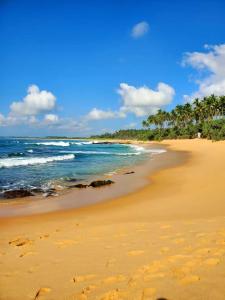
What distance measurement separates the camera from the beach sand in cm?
420

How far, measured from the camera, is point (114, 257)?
541 centimetres

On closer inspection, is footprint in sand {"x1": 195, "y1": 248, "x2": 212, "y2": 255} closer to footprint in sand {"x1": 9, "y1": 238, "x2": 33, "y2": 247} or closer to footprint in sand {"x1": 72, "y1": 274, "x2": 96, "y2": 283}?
footprint in sand {"x1": 72, "y1": 274, "x2": 96, "y2": 283}

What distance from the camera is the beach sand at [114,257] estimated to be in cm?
420

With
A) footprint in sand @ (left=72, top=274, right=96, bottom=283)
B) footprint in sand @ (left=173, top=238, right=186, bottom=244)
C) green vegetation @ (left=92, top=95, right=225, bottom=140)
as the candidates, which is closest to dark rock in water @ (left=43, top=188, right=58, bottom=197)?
footprint in sand @ (left=173, top=238, right=186, bottom=244)

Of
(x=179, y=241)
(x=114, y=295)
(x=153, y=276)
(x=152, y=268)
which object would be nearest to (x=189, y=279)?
(x=153, y=276)

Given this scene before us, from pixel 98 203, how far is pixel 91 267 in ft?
24.1

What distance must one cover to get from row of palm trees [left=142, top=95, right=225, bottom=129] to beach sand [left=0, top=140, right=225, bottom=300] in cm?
8375

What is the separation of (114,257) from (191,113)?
10185cm

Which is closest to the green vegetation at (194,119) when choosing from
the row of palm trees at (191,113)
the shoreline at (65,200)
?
the row of palm trees at (191,113)

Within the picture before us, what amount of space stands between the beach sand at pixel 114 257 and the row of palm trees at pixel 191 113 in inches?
3297

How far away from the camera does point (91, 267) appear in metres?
5.04

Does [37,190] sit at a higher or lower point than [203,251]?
lower

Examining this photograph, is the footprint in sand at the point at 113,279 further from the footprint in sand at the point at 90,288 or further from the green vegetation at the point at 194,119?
the green vegetation at the point at 194,119

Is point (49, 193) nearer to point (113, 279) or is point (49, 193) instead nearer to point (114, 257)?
point (114, 257)
